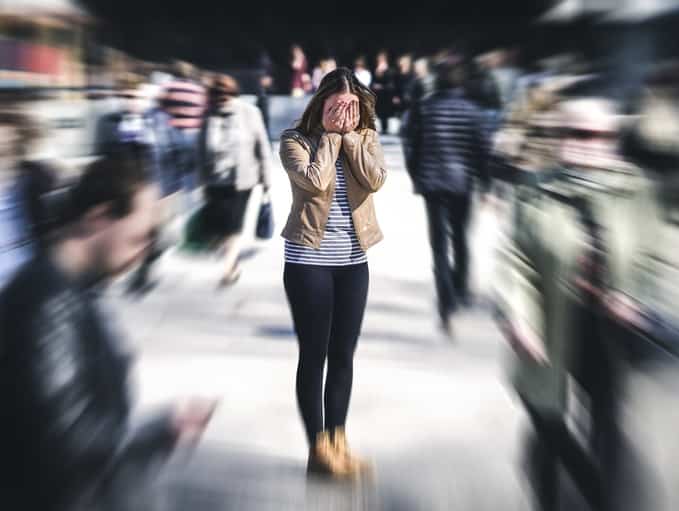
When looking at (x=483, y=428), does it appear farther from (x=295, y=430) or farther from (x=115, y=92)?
(x=115, y=92)

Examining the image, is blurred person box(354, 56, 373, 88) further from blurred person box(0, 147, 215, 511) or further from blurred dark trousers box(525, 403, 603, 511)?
blurred dark trousers box(525, 403, 603, 511)

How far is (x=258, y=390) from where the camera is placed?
11.8 feet

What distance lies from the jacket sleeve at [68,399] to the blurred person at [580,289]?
1.55 meters

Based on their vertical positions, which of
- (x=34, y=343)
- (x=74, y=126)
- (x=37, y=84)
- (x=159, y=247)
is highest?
(x=37, y=84)

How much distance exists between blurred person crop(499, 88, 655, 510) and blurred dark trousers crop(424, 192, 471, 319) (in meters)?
1.28

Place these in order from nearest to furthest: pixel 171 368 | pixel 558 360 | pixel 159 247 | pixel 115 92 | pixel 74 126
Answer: pixel 558 360 → pixel 171 368 → pixel 74 126 → pixel 115 92 → pixel 159 247

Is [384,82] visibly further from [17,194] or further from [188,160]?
[17,194]

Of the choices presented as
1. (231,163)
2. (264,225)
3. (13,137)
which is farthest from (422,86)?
(13,137)

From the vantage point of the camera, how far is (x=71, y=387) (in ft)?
8.57

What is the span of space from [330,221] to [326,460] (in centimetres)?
85

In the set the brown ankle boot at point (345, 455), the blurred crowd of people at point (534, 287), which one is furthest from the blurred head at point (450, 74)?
the brown ankle boot at point (345, 455)

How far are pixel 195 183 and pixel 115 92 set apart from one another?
44.9 inches

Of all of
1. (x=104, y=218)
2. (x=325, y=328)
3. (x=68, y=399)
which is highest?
(x=104, y=218)

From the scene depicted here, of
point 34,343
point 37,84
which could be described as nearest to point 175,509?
point 34,343
